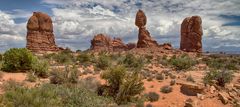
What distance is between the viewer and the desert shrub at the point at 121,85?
1611 cm

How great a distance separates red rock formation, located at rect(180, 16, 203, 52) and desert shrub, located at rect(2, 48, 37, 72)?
158ft

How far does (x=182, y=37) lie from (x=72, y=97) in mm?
55714

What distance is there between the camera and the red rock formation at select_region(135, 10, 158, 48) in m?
65.4

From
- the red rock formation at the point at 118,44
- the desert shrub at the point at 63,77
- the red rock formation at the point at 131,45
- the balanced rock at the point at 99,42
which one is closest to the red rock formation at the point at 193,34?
the balanced rock at the point at 99,42

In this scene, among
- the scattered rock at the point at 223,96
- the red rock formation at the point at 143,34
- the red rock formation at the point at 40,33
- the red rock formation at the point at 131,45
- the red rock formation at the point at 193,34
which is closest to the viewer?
the scattered rock at the point at 223,96

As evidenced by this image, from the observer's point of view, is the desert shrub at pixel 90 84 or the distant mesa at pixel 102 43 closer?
the desert shrub at pixel 90 84

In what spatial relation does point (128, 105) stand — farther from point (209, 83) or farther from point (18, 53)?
point (18, 53)

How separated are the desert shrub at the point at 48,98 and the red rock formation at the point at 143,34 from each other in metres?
50.6

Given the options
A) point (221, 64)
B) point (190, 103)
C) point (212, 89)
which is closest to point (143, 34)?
point (221, 64)

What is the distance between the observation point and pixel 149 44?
65312 mm

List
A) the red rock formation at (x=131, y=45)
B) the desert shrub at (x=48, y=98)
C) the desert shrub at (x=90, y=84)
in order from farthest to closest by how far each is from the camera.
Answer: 1. the red rock formation at (x=131, y=45)
2. the desert shrub at (x=90, y=84)
3. the desert shrub at (x=48, y=98)

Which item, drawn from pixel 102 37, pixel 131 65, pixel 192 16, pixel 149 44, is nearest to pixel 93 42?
pixel 102 37

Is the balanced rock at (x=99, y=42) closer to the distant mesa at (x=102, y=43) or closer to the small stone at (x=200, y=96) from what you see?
the distant mesa at (x=102, y=43)

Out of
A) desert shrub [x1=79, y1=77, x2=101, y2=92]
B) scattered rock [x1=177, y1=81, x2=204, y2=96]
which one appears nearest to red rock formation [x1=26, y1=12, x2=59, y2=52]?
desert shrub [x1=79, y1=77, x2=101, y2=92]
